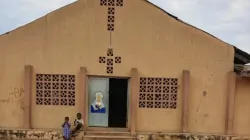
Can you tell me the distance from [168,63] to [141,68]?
81 centimetres

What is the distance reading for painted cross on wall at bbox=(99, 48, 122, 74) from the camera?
9789 millimetres

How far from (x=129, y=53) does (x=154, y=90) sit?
52.4 inches

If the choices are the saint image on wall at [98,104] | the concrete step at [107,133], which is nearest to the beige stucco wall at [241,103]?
the concrete step at [107,133]

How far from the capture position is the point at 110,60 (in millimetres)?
9789

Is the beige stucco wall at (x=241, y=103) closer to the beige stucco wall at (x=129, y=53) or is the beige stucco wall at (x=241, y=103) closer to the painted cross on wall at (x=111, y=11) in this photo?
the beige stucco wall at (x=129, y=53)

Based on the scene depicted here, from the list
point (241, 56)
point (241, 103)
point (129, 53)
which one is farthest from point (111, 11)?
point (241, 103)

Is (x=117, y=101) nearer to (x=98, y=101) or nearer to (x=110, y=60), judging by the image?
(x=98, y=101)

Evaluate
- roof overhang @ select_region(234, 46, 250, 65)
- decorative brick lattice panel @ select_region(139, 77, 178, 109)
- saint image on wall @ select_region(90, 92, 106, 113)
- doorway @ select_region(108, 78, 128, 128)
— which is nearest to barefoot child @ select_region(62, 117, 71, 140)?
saint image on wall @ select_region(90, 92, 106, 113)

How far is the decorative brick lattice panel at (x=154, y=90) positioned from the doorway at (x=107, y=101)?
56 centimetres

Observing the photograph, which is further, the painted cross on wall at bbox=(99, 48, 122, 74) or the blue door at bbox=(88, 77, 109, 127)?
the blue door at bbox=(88, 77, 109, 127)

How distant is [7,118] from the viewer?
9797mm

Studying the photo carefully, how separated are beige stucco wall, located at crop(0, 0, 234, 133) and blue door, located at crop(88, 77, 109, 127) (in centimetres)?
40

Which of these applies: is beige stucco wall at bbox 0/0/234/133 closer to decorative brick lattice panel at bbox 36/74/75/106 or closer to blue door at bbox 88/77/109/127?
decorative brick lattice panel at bbox 36/74/75/106

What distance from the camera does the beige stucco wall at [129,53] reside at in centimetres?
973
